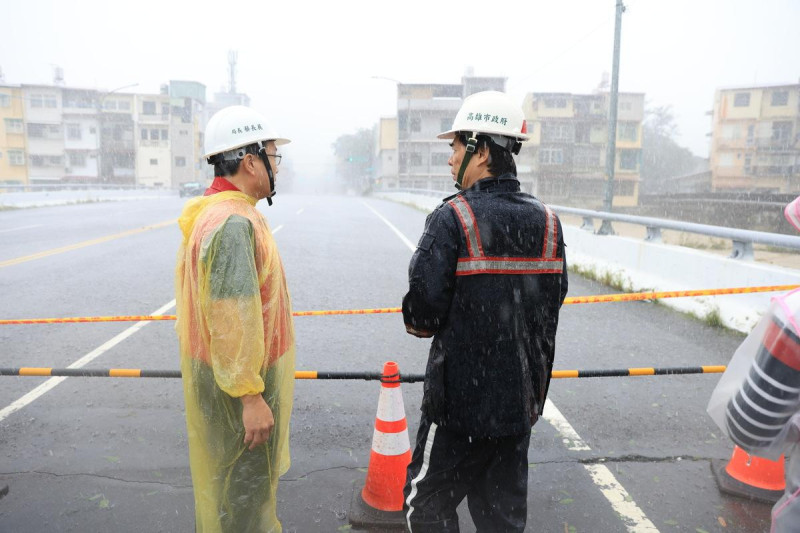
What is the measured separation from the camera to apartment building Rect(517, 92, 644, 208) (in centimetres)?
5768

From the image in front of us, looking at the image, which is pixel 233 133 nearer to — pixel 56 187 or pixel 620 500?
pixel 620 500

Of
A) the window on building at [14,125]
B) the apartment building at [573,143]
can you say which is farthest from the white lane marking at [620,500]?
the window on building at [14,125]

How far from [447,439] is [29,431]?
3424 mm

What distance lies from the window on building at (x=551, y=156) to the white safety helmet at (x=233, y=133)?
58.7m

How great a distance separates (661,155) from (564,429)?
93.2 metres

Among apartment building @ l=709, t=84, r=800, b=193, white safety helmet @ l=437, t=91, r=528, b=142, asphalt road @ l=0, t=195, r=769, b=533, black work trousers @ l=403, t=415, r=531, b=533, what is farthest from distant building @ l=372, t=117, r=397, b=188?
black work trousers @ l=403, t=415, r=531, b=533

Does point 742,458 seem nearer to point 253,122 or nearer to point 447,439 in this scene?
point 447,439

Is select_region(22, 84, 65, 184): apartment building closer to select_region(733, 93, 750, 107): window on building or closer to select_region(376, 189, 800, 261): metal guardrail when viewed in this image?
select_region(376, 189, 800, 261): metal guardrail

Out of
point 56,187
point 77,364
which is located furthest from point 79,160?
point 77,364

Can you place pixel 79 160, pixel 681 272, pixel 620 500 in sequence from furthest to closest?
pixel 79 160, pixel 681 272, pixel 620 500

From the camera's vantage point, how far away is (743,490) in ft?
11.2

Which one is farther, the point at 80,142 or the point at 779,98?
the point at 80,142

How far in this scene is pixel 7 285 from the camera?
9.16 metres

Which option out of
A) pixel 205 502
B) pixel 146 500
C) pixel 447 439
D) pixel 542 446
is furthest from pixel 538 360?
pixel 146 500
